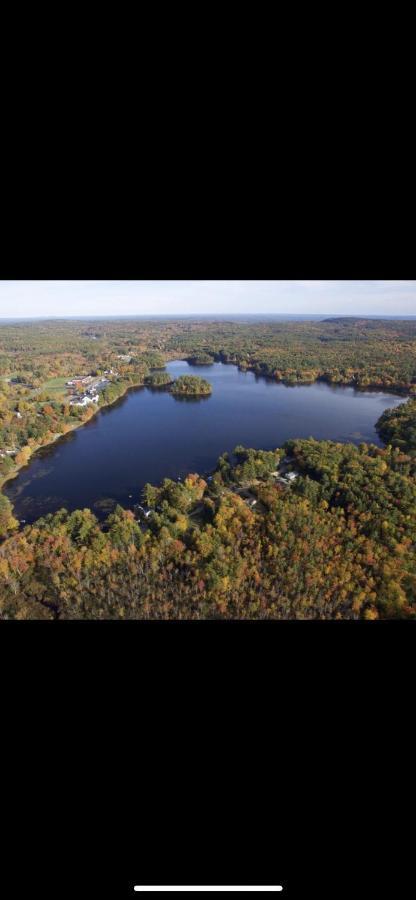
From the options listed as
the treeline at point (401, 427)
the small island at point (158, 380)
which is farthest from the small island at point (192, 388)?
the treeline at point (401, 427)

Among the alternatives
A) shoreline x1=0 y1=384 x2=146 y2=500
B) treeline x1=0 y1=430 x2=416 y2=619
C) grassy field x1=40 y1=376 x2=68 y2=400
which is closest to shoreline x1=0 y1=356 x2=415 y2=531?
shoreline x1=0 y1=384 x2=146 y2=500

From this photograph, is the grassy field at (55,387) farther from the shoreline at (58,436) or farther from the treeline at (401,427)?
the treeline at (401,427)

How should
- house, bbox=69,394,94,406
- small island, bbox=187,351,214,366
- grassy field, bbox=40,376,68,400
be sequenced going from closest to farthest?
house, bbox=69,394,94,406
grassy field, bbox=40,376,68,400
small island, bbox=187,351,214,366

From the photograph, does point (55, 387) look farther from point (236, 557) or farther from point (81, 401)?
point (236, 557)

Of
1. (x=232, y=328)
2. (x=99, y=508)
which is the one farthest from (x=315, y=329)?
(x=99, y=508)

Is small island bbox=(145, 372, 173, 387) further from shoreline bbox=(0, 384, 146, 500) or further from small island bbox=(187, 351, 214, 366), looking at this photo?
small island bbox=(187, 351, 214, 366)
